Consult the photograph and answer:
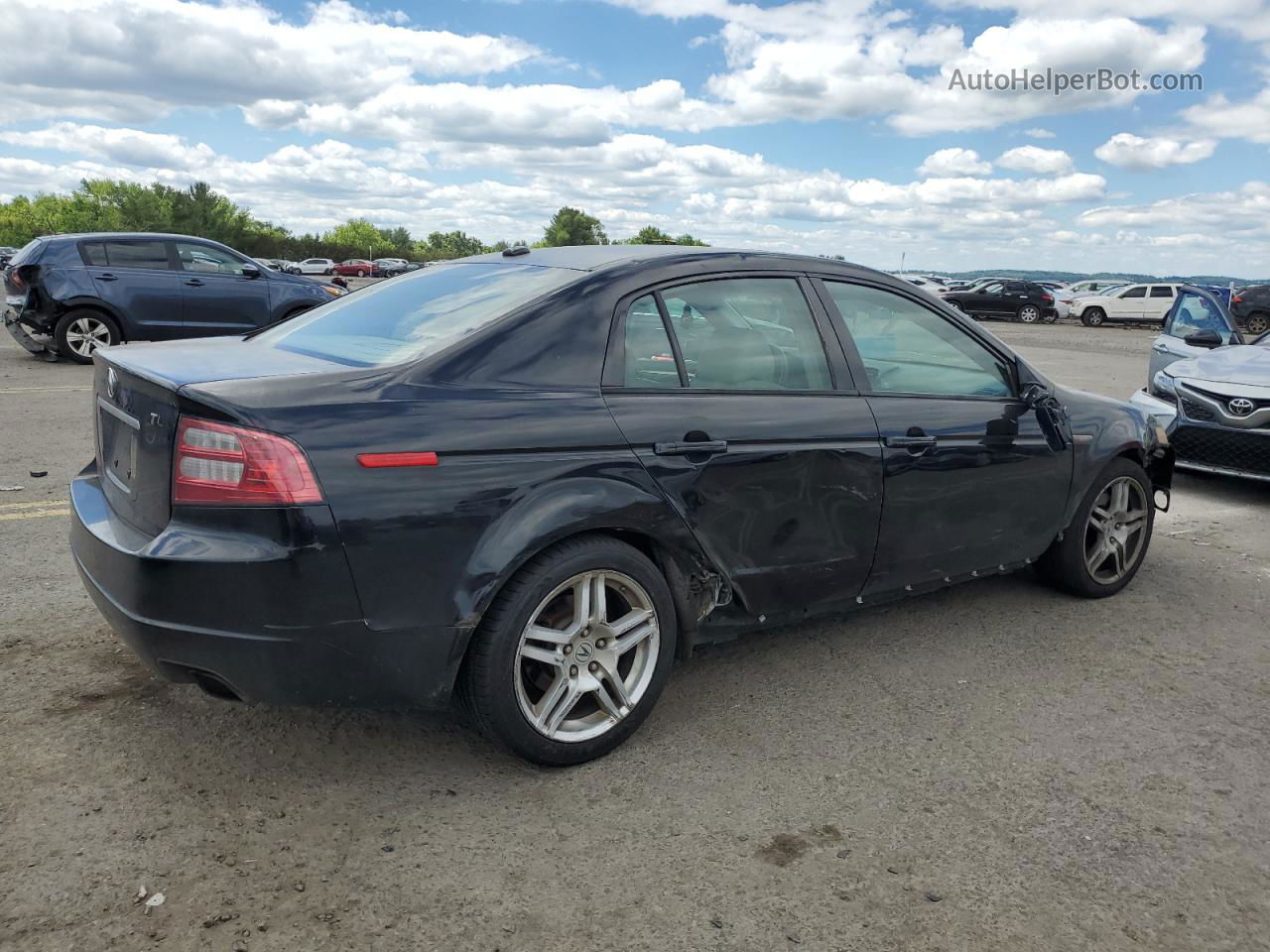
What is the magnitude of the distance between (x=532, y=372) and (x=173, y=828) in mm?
1581

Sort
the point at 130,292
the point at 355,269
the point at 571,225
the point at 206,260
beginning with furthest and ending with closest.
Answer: the point at 571,225
the point at 355,269
the point at 206,260
the point at 130,292

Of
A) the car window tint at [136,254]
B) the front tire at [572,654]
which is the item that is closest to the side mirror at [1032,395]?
the front tire at [572,654]

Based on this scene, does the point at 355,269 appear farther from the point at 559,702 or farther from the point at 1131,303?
the point at 559,702

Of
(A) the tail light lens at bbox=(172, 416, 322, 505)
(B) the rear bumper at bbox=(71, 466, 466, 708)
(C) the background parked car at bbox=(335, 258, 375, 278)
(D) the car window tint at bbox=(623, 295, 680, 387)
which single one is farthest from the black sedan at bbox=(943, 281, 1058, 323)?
(C) the background parked car at bbox=(335, 258, 375, 278)

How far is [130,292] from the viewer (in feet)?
42.3

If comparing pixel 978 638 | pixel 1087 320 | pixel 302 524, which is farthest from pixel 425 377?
pixel 1087 320

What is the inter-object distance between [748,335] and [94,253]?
11.9 m

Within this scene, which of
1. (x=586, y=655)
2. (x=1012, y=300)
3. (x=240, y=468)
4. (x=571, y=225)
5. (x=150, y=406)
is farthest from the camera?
(x=571, y=225)

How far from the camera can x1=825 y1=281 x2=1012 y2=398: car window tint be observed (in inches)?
152

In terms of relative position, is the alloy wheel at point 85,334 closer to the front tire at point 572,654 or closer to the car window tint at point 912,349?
the car window tint at point 912,349

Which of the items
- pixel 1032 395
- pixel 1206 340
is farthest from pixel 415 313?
pixel 1206 340

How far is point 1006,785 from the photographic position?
309 centimetres

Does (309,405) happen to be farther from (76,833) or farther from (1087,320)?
(1087,320)

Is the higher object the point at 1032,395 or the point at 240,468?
the point at 1032,395
